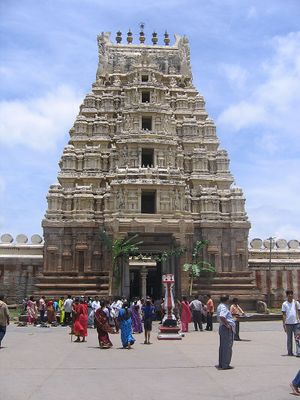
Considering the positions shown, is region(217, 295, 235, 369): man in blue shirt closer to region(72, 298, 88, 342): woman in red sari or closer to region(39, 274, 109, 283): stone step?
region(72, 298, 88, 342): woman in red sari

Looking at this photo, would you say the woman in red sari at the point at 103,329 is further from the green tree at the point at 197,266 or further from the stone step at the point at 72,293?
the green tree at the point at 197,266

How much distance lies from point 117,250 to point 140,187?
17.8 feet

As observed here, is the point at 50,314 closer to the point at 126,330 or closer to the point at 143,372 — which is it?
the point at 126,330

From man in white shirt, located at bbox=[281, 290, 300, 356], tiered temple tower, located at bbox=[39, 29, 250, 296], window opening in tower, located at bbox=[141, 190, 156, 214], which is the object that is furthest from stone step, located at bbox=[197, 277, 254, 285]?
man in white shirt, located at bbox=[281, 290, 300, 356]

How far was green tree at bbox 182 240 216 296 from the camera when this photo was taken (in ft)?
115

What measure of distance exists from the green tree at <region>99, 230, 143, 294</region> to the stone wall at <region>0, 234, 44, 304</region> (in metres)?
7.41

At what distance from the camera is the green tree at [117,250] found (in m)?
34.1

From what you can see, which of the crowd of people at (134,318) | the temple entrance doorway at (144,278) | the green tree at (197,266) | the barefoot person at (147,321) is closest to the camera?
the crowd of people at (134,318)

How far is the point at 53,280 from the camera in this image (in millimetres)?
36281

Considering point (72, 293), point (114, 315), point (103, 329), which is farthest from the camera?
point (72, 293)

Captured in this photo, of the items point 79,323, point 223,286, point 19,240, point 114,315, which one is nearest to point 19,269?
point 19,240

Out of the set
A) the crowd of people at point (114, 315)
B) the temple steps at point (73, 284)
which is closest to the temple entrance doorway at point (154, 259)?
the temple steps at point (73, 284)

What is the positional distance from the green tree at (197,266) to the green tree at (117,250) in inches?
164

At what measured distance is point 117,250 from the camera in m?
33.9
